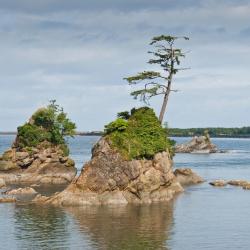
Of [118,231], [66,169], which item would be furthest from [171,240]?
[66,169]

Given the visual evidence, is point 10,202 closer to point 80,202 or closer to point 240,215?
point 80,202

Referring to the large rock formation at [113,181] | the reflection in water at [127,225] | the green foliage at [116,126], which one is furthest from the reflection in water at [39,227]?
the green foliage at [116,126]

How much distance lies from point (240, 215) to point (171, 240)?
1714 cm

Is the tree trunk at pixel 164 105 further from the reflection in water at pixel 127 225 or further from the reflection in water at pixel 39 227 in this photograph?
the reflection in water at pixel 39 227

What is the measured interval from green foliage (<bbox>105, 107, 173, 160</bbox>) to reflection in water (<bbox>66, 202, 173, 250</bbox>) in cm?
699

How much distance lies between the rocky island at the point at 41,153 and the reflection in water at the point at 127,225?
34.5 meters

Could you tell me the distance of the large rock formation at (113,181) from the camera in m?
75.6

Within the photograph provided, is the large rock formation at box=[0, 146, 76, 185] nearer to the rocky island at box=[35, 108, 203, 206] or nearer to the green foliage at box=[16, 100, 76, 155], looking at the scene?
the green foliage at box=[16, 100, 76, 155]

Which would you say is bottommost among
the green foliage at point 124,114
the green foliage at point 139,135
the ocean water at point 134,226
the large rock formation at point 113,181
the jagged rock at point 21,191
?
the ocean water at point 134,226

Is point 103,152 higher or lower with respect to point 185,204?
higher

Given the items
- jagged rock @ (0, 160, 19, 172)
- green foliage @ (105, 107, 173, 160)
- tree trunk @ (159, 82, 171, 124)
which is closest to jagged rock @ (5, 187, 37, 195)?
green foliage @ (105, 107, 173, 160)

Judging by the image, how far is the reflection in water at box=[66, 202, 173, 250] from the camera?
5372cm

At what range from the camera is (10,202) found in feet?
255

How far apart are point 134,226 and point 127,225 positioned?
82 centimetres
